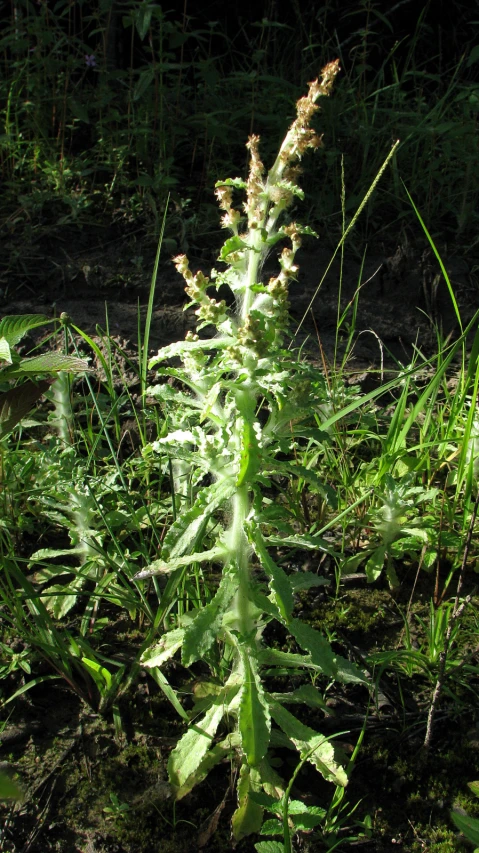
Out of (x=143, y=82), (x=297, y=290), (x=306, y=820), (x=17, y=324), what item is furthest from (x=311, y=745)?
(x=143, y=82)

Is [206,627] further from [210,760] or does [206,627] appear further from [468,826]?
[468,826]

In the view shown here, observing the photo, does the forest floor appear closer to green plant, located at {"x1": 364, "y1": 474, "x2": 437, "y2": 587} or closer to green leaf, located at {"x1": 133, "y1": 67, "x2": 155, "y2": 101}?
green plant, located at {"x1": 364, "y1": 474, "x2": 437, "y2": 587}

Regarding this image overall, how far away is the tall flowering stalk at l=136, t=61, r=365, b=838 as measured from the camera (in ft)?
4.95

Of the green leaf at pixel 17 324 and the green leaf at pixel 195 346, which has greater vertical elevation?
the green leaf at pixel 17 324

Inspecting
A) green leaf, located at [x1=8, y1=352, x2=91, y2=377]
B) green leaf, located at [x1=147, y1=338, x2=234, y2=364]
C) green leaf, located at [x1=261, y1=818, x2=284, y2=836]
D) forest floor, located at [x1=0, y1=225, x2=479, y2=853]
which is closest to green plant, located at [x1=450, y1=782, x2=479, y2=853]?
forest floor, located at [x1=0, y1=225, x2=479, y2=853]

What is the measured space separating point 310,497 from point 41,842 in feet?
4.23

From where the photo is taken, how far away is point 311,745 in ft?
5.32

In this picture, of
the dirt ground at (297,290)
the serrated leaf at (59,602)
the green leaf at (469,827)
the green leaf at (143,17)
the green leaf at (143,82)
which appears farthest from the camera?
the green leaf at (143,82)

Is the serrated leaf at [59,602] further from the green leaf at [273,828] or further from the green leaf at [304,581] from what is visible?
the green leaf at [273,828]

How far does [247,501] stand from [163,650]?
1.31 feet

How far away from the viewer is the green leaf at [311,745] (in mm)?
1605

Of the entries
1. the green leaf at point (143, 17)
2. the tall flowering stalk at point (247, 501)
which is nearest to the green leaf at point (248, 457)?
the tall flowering stalk at point (247, 501)

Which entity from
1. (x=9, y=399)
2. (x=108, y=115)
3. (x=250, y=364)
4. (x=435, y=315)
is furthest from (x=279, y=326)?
(x=108, y=115)

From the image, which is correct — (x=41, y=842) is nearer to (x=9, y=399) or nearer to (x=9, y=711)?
(x=9, y=711)
